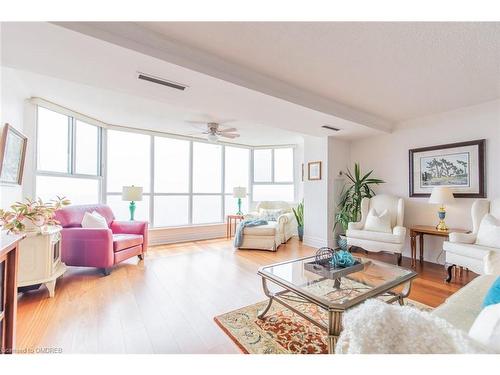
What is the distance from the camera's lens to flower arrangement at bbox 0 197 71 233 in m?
1.90

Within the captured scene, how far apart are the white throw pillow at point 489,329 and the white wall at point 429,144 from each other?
318 centimetres

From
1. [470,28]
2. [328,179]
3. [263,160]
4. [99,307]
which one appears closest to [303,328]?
[99,307]

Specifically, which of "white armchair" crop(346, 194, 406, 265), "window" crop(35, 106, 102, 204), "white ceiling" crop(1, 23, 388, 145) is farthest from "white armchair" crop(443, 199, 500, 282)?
"window" crop(35, 106, 102, 204)

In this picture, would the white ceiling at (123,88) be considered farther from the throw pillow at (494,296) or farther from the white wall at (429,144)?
→ the throw pillow at (494,296)

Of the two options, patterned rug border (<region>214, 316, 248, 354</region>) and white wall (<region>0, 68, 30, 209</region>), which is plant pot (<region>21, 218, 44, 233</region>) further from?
patterned rug border (<region>214, 316, 248, 354</region>)

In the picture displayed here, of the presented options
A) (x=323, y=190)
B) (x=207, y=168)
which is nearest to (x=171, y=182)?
(x=207, y=168)

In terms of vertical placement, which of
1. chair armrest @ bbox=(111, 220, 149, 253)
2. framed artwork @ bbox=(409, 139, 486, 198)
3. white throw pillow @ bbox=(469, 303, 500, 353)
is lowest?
chair armrest @ bbox=(111, 220, 149, 253)

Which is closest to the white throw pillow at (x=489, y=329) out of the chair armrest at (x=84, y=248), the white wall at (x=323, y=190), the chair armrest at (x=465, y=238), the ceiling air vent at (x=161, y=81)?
the chair armrest at (x=465, y=238)

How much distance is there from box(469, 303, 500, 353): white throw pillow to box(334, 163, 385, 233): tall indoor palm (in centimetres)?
330

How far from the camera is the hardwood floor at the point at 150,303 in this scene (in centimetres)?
156

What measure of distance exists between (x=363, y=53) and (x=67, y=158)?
437cm

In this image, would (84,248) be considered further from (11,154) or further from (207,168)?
(207,168)

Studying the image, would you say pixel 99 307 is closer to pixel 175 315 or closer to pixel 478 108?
pixel 175 315

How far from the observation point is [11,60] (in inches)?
67.5
